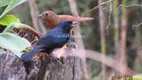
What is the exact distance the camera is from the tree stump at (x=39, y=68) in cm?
232

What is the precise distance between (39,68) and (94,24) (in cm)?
380

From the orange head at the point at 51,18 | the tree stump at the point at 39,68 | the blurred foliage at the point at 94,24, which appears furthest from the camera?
the blurred foliage at the point at 94,24

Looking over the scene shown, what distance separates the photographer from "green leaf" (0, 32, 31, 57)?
2510 mm

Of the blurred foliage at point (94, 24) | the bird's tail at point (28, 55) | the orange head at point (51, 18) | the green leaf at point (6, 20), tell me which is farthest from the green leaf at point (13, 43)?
the blurred foliage at point (94, 24)

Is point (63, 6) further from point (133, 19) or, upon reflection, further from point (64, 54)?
point (64, 54)

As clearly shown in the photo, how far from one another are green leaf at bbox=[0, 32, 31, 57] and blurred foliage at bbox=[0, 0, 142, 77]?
247 centimetres

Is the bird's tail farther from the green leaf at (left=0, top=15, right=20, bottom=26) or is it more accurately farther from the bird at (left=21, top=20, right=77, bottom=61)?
the green leaf at (left=0, top=15, right=20, bottom=26)

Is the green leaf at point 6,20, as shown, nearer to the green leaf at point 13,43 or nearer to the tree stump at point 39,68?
the green leaf at point 13,43

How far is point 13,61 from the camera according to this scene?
7.69ft

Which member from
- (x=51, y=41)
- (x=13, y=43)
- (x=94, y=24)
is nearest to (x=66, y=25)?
(x=51, y=41)

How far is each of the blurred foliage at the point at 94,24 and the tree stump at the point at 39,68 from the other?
2509mm

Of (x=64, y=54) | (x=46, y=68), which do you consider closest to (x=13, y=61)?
(x=46, y=68)

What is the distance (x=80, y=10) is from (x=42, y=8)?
1.71 feet

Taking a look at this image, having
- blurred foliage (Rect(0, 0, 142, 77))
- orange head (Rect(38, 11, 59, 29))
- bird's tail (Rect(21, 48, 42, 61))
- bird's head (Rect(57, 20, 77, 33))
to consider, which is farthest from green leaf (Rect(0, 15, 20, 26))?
blurred foliage (Rect(0, 0, 142, 77))
